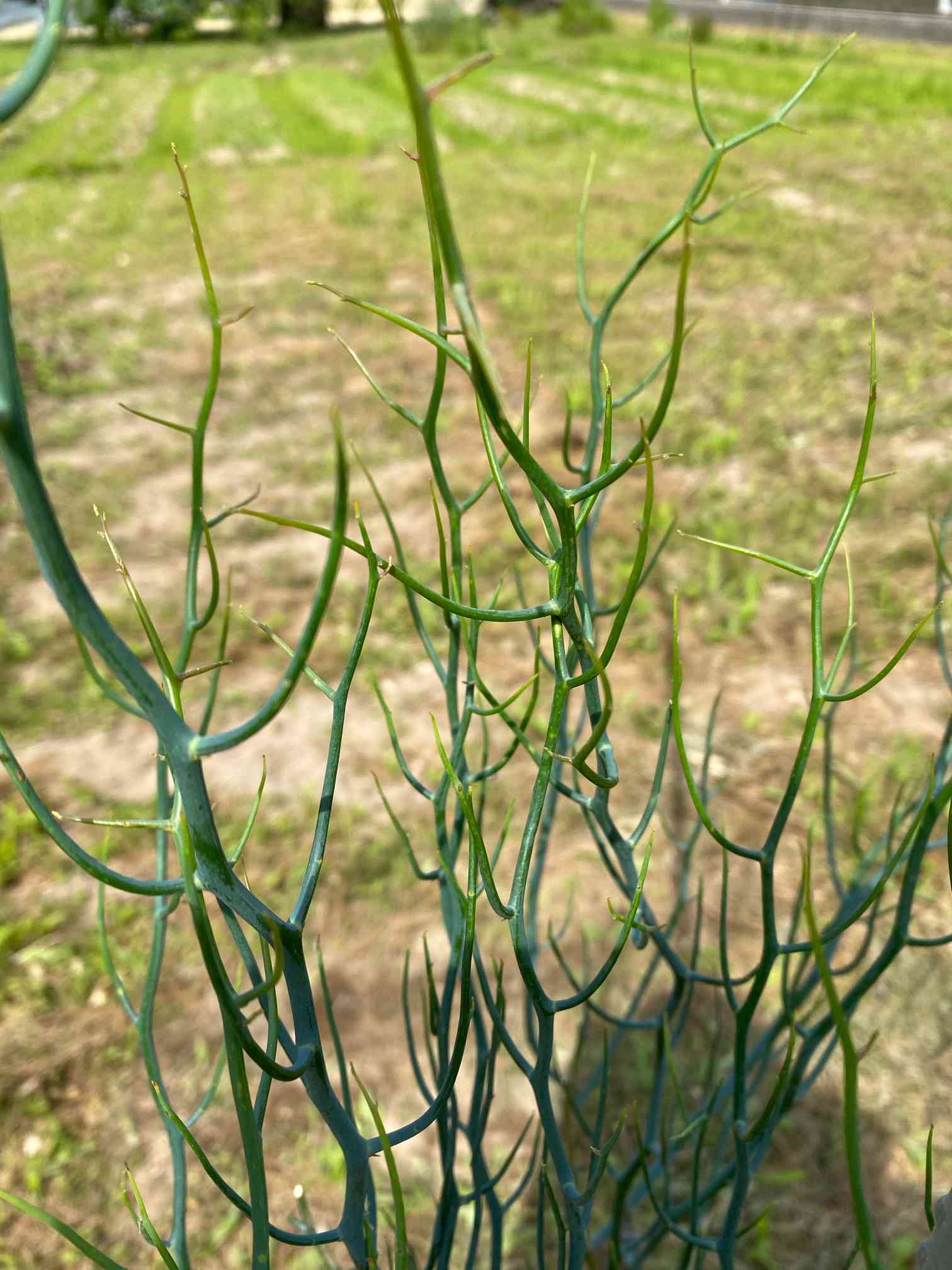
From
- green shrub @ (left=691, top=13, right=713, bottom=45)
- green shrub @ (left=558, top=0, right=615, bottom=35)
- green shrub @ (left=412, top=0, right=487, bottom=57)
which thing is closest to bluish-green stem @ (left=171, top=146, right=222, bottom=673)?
green shrub @ (left=691, top=13, right=713, bottom=45)

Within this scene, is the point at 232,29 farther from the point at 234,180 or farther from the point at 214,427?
the point at 214,427

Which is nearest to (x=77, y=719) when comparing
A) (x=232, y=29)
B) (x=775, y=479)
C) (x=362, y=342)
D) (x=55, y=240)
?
(x=775, y=479)

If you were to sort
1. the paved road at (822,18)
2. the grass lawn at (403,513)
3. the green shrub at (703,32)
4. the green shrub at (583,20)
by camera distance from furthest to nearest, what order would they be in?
the green shrub at (583,20) → the paved road at (822,18) → the green shrub at (703,32) → the grass lawn at (403,513)

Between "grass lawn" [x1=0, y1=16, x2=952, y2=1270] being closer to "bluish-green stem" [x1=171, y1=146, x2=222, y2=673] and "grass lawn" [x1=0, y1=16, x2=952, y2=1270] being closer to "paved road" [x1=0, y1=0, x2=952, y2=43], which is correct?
"bluish-green stem" [x1=171, y1=146, x2=222, y2=673]

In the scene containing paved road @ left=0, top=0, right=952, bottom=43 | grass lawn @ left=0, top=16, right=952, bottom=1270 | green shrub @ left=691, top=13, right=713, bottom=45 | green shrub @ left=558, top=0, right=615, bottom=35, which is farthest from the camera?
green shrub @ left=558, top=0, right=615, bottom=35

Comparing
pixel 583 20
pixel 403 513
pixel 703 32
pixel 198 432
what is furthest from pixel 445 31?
pixel 198 432

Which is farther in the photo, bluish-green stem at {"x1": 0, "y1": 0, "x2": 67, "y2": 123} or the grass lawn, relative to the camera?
the grass lawn

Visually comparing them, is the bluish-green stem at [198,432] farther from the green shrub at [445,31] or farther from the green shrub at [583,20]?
the green shrub at [583,20]

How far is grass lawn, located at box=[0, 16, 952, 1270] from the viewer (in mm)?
1716

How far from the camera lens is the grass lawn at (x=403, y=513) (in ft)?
5.63

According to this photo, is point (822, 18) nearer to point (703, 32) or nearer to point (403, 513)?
point (703, 32)

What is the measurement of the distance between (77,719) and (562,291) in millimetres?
4065

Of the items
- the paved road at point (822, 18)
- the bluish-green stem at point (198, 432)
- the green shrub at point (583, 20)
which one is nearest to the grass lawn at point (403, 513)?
the bluish-green stem at point (198, 432)

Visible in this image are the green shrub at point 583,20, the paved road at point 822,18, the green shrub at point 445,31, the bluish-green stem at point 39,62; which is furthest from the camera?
the green shrub at point 583,20
